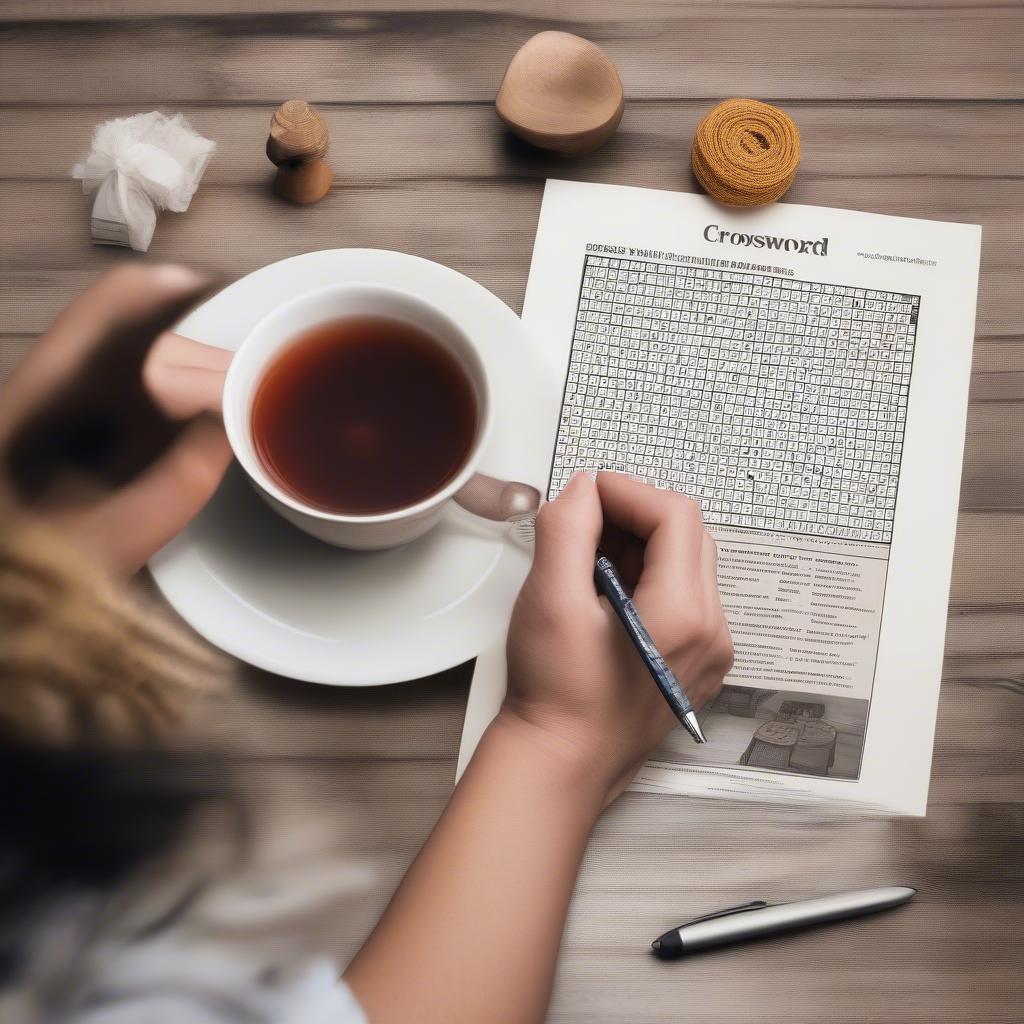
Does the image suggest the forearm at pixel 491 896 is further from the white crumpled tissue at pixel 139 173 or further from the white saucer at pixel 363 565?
the white crumpled tissue at pixel 139 173

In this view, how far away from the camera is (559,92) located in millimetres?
667

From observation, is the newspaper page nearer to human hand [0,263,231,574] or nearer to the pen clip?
the pen clip

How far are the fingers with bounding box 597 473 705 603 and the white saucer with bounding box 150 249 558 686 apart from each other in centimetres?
5

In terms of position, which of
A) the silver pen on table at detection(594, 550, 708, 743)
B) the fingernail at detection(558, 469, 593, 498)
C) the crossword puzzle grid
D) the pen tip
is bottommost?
the pen tip

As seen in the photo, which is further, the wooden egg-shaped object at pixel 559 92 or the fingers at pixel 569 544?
the wooden egg-shaped object at pixel 559 92

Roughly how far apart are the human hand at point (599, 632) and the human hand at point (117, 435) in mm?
227

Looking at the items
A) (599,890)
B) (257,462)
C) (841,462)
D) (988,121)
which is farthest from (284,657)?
(988,121)

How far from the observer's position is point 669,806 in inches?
24.4

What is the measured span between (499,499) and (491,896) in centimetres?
24

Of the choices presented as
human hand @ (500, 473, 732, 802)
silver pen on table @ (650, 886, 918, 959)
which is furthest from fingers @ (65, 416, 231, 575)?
silver pen on table @ (650, 886, 918, 959)

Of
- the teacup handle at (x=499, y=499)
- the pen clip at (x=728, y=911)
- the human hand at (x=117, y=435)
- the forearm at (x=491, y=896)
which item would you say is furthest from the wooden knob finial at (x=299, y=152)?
the pen clip at (x=728, y=911)

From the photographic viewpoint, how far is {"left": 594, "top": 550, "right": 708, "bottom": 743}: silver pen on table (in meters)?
0.53

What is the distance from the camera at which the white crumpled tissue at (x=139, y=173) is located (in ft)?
2.13

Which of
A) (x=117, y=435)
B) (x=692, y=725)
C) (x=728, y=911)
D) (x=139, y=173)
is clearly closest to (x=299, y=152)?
(x=139, y=173)
